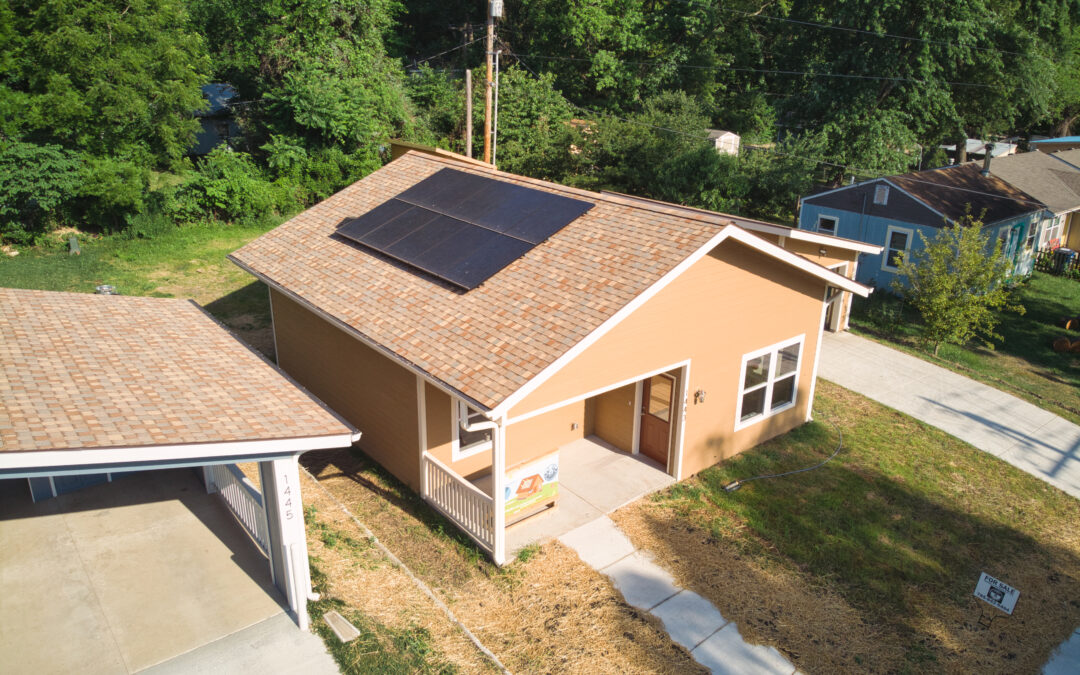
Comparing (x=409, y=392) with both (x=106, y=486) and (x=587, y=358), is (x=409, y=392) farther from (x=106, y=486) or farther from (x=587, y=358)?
(x=106, y=486)

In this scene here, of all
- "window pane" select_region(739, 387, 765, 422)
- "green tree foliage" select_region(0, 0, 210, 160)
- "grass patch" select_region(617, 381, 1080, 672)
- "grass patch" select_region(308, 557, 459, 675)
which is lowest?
"grass patch" select_region(617, 381, 1080, 672)

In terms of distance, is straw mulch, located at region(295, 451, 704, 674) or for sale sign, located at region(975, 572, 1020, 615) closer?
for sale sign, located at region(975, 572, 1020, 615)

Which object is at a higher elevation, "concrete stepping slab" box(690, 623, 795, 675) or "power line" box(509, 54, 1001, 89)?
"power line" box(509, 54, 1001, 89)

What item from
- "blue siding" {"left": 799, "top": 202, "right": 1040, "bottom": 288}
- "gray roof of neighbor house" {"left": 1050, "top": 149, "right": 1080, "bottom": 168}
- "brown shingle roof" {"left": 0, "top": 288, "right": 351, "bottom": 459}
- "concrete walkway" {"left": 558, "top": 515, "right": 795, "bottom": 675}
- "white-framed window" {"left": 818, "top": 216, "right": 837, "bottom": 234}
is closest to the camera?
"brown shingle roof" {"left": 0, "top": 288, "right": 351, "bottom": 459}

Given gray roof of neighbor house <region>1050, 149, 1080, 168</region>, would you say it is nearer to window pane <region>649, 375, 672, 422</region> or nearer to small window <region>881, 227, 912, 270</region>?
small window <region>881, 227, 912, 270</region>

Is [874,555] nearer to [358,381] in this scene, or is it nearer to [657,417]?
[657,417]

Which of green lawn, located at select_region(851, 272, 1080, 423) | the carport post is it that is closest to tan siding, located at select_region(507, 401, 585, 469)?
the carport post

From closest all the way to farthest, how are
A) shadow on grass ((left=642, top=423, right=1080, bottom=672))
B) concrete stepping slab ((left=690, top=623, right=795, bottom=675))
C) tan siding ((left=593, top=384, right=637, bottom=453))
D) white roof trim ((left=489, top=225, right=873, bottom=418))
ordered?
1. concrete stepping slab ((left=690, top=623, right=795, bottom=675))
2. white roof trim ((left=489, top=225, right=873, bottom=418))
3. shadow on grass ((left=642, top=423, right=1080, bottom=672))
4. tan siding ((left=593, top=384, right=637, bottom=453))

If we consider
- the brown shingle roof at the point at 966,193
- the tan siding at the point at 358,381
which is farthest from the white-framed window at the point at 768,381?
the brown shingle roof at the point at 966,193
